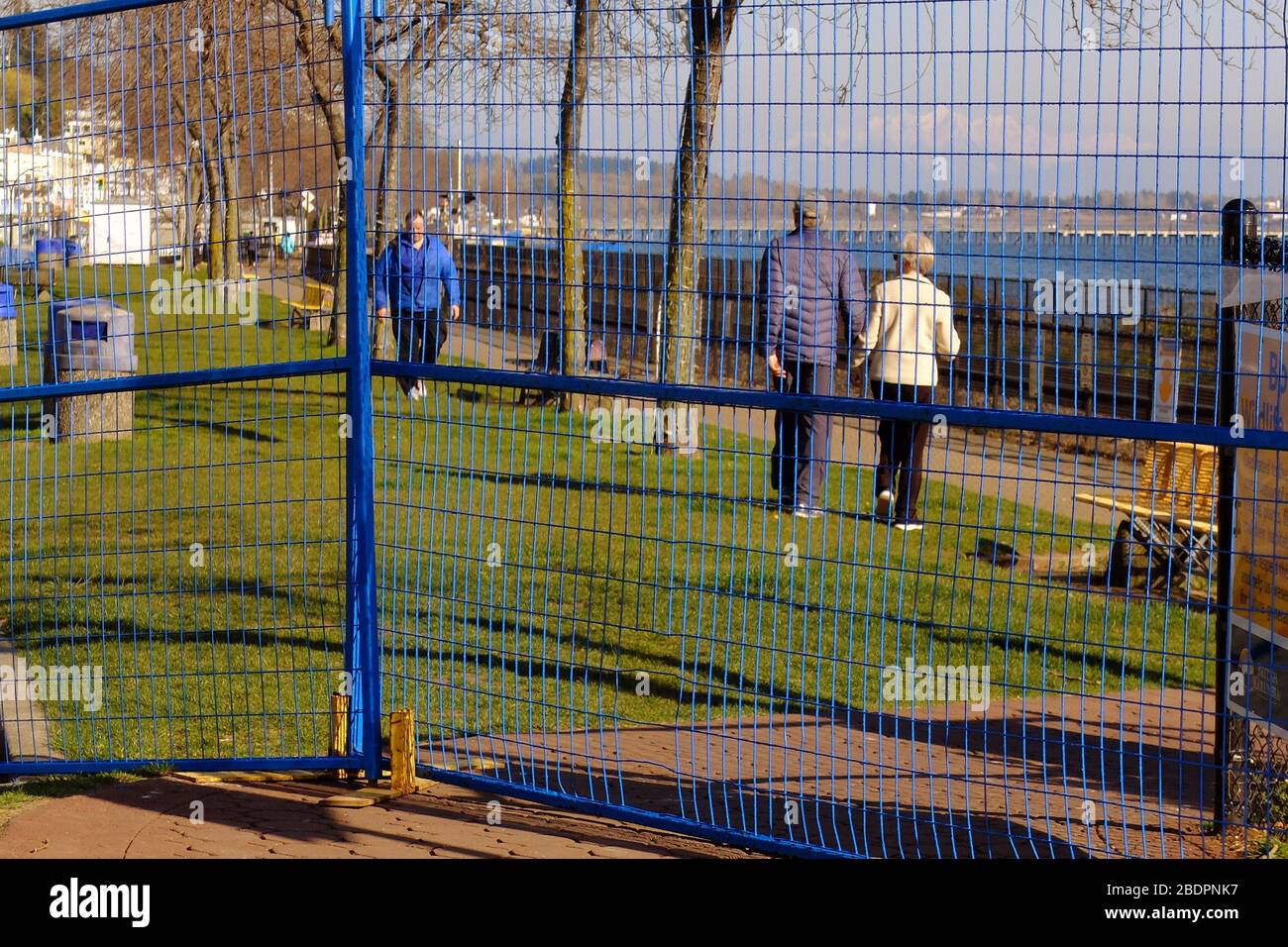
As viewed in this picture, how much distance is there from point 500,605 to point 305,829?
1.24m

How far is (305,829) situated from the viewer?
4.96 m

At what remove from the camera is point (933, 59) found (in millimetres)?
4293

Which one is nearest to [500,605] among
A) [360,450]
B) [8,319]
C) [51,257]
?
[360,450]

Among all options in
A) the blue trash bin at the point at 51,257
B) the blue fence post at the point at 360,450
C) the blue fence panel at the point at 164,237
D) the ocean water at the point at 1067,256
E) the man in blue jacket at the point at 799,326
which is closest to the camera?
the ocean water at the point at 1067,256

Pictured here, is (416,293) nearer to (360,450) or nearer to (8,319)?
(360,450)

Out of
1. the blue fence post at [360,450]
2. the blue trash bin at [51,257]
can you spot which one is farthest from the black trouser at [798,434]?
the blue trash bin at [51,257]

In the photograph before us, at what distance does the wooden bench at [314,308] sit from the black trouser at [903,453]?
199 centimetres

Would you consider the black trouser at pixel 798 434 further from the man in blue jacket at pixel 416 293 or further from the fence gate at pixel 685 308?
the man in blue jacket at pixel 416 293

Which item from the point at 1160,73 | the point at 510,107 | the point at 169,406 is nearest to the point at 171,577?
the point at 510,107

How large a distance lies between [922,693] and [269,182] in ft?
11.0

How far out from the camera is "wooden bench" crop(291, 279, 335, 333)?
536 cm

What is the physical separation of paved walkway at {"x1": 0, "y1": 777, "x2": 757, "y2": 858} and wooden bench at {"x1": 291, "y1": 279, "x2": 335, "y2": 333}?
5.56ft

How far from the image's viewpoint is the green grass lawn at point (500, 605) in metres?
5.21

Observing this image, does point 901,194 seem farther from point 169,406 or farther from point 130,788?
point 169,406
